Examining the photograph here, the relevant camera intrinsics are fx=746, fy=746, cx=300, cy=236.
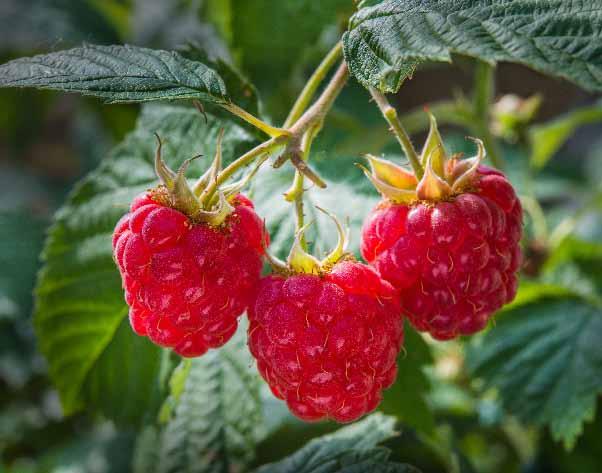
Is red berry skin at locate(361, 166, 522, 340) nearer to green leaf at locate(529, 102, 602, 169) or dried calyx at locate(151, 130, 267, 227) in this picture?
dried calyx at locate(151, 130, 267, 227)

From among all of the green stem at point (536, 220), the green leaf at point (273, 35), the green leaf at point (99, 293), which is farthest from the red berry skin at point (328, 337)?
the green stem at point (536, 220)

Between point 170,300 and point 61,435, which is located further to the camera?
point 61,435

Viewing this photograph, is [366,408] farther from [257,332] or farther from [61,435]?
[61,435]

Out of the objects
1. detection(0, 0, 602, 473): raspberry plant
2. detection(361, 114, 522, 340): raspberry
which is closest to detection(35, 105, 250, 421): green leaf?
detection(0, 0, 602, 473): raspberry plant

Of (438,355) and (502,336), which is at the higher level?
(502,336)

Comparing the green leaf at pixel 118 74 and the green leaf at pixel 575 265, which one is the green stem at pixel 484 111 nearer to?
the green leaf at pixel 575 265

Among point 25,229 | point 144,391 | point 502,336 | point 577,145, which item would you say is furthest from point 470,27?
point 577,145

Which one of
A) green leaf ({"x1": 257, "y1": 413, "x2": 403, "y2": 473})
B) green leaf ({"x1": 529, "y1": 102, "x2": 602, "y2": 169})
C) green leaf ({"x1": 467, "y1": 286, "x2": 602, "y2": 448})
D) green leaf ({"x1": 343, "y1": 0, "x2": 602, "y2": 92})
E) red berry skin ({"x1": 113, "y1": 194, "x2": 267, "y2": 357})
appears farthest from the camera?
green leaf ({"x1": 529, "y1": 102, "x2": 602, "y2": 169})
